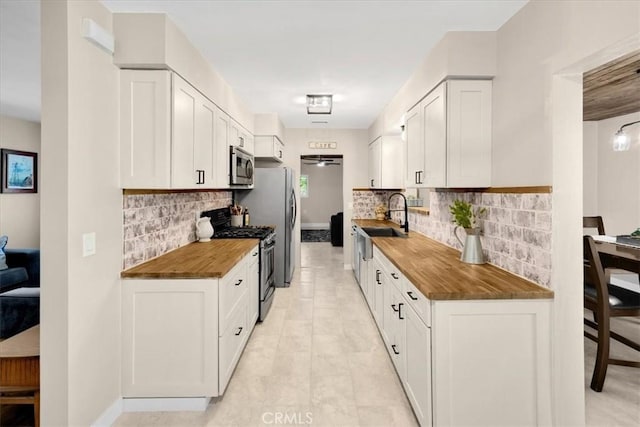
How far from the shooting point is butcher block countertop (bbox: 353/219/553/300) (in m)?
1.76

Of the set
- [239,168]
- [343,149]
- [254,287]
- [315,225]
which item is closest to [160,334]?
[254,287]

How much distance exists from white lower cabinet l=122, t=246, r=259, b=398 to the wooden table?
3.17m

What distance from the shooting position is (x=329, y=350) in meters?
2.97

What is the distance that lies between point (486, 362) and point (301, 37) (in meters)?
2.39

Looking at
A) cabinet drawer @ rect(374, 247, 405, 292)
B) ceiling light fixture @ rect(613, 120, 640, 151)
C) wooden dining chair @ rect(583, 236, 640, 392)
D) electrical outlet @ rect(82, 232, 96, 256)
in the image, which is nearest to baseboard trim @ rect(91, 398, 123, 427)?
electrical outlet @ rect(82, 232, 96, 256)

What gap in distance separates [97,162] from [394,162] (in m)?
3.85

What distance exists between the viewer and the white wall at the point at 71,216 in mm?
1706

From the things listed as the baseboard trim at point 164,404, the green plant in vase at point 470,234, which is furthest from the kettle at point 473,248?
the baseboard trim at point 164,404

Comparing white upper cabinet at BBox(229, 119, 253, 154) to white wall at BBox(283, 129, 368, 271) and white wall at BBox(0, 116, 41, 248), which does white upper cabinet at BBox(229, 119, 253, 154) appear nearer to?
white wall at BBox(283, 129, 368, 271)

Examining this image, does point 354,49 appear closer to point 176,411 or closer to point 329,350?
point 329,350

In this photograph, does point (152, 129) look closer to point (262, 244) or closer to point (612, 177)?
point (262, 244)

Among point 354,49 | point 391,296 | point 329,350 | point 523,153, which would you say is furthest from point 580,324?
point 354,49

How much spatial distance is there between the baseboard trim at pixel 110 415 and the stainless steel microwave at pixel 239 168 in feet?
7.09

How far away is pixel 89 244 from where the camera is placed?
73.5 inches
